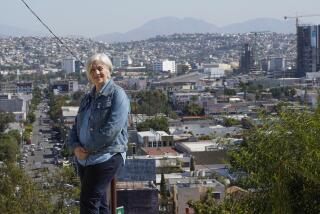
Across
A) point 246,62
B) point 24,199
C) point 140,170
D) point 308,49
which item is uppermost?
point 308,49

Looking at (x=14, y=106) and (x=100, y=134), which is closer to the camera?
(x=100, y=134)

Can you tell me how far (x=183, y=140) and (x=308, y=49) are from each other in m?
33.8

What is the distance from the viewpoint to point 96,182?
223cm

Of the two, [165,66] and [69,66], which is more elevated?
[69,66]

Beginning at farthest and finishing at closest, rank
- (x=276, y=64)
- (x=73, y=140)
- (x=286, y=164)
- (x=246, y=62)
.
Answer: (x=276, y=64)
(x=246, y=62)
(x=286, y=164)
(x=73, y=140)

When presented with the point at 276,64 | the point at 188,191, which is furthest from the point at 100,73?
the point at 276,64

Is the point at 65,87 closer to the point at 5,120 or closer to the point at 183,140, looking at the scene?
the point at 5,120

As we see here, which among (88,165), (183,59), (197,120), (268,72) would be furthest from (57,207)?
(183,59)

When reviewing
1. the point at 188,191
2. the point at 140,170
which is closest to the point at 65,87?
the point at 140,170

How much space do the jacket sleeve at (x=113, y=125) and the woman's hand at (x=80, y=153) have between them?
2 centimetres

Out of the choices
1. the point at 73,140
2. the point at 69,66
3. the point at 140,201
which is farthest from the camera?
the point at 69,66

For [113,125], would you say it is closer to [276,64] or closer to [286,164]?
[286,164]

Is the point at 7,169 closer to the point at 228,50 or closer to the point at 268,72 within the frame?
the point at 268,72

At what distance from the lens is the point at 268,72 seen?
64625mm
